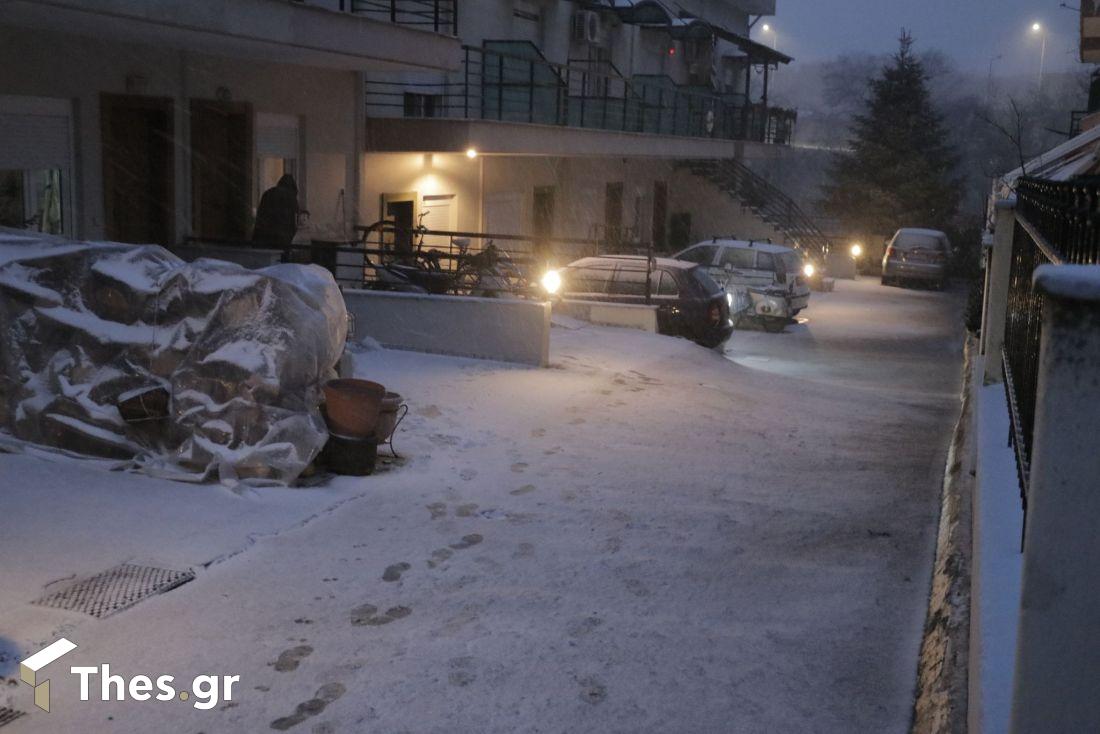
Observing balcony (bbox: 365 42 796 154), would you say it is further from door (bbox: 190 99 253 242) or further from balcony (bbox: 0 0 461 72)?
door (bbox: 190 99 253 242)

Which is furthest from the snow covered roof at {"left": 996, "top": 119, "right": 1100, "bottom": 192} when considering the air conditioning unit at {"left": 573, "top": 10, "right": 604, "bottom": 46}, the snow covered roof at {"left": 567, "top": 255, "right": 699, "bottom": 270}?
the air conditioning unit at {"left": 573, "top": 10, "right": 604, "bottom": 46}

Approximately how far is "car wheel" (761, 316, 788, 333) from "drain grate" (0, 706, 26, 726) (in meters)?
17.9

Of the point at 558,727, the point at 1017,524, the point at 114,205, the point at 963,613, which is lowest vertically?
the point at 558,727

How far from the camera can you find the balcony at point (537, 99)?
1986 centimetres

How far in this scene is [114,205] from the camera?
1341 centimetres

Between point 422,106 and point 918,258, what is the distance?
1740 centimetres

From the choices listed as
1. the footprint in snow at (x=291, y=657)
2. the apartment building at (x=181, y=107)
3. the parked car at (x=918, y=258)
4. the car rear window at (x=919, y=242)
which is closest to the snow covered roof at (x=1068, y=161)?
the apartment building at (x=181, y=107)

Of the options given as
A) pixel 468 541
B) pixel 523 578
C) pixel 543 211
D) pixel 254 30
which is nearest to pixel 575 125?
pixel 543 211

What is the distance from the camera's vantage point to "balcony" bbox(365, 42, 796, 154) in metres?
19.9

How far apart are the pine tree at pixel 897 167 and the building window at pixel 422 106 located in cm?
2788

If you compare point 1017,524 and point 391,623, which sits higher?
point 1017,524

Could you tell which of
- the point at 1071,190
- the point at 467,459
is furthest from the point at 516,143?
the point at 1071,190

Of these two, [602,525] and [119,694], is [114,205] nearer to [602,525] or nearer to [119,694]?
[602,525]

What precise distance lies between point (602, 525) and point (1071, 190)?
13.4ft
